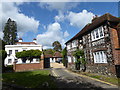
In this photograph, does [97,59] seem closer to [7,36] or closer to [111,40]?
[111,40]

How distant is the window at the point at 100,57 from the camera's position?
11.8 meters

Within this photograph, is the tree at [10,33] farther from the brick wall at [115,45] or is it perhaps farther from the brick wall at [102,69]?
the brick wall at [115,45]

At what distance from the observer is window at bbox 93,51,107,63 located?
465 inches

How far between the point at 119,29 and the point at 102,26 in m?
1.97

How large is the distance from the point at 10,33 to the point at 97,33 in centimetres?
4929

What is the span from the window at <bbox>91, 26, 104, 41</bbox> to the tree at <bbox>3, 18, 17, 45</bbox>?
151 ft

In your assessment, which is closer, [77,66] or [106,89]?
[106,89]

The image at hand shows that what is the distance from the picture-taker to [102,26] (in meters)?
12.1

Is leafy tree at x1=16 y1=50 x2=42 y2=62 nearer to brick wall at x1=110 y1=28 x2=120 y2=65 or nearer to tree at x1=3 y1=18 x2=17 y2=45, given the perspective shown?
brick wall at x1=110 y1=28 x2=120 y2=65

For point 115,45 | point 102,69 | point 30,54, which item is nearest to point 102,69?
point 102,69

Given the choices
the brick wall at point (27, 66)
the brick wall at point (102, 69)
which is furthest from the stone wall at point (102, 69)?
the brick wall at point (27, 66)

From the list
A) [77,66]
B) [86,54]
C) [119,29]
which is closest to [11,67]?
[77,66]

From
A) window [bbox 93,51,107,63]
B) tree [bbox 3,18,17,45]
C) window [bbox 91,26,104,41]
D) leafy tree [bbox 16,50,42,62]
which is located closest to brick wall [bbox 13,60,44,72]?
leafy tree [bbox 16,50,42,62]

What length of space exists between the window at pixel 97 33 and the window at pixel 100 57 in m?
2.14
